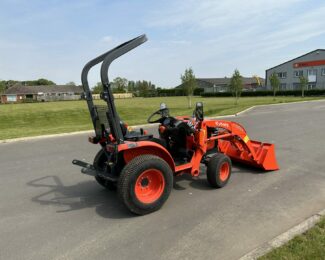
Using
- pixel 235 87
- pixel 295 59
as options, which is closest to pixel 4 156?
pixel 235 87

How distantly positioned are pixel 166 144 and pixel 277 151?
3.84m

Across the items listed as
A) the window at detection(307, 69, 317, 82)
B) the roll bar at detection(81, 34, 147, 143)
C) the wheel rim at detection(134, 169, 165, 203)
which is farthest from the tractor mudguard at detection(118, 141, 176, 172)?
the window at detection(307, 69, 317, 82)

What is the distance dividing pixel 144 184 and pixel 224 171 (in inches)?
65.4

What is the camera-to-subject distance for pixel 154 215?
159 inches

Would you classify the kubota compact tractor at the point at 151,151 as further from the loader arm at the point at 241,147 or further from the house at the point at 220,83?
the house at the point at 220,83

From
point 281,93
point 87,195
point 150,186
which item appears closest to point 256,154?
point 150,186

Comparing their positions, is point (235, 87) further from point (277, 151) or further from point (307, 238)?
point (307, 238)

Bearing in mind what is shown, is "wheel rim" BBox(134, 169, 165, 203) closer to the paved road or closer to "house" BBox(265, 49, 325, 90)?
the paved road

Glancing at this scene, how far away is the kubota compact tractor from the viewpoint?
3800 mm

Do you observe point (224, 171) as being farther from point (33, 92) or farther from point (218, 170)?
point (33, 92)

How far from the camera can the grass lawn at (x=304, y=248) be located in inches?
113

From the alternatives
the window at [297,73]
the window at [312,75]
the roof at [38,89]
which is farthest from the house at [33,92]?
the window at [312,75]

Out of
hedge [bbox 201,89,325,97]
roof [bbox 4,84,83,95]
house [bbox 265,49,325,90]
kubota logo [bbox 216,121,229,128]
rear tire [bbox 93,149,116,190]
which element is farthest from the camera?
roof [bbox 4,84,83,95]

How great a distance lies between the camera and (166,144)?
505cm
